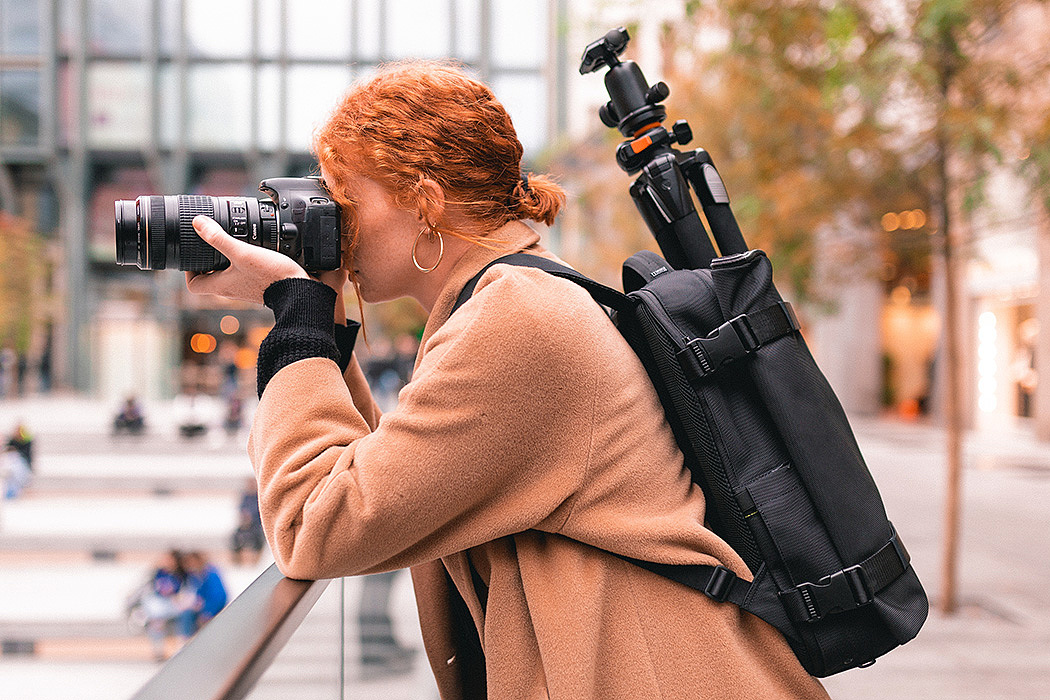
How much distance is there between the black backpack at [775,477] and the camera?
1.19m

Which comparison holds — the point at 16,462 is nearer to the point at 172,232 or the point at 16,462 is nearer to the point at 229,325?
the point at 172,232

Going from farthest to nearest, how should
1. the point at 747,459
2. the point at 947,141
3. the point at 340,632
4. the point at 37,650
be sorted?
the point at 37,650, the point at 947,141, the point at 340,632, the point at 747,459

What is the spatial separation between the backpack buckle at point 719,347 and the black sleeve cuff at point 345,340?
0.58 m

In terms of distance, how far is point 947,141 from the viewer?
5.49m

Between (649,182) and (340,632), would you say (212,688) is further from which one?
(649,182)

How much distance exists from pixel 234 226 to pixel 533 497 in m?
0.63

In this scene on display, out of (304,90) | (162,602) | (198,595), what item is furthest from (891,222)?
(304,90)

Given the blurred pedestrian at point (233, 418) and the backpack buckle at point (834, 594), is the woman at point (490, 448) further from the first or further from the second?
the blurred pedestrian at point (233, 418)

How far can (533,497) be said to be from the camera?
1.13m

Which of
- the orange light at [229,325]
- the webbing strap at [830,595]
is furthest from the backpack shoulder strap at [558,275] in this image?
the orange light at [229,325]

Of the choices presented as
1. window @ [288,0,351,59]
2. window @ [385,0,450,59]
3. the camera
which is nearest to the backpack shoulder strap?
the camera

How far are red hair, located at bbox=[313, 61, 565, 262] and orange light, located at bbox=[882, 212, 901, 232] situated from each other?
5.75m

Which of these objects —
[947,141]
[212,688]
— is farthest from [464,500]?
[947,141]

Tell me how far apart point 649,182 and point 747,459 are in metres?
0.53
